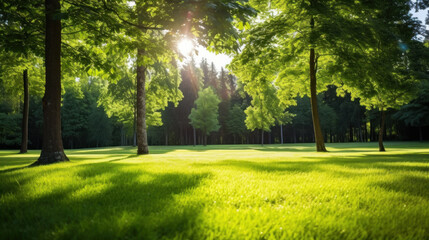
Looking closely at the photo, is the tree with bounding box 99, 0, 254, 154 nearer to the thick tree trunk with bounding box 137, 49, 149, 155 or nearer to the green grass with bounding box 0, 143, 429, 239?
the green grass with bounding box 0, 143, 429, 239

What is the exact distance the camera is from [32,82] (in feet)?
70.0

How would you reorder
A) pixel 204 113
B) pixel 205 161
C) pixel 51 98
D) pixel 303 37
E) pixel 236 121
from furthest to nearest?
pixel 236 121 < pixel 204 113 < pixel 303 37 < pixel 205 161 < pixel 51 98

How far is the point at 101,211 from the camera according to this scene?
9.39 feet

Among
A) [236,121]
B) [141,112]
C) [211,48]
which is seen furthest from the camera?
[236,121]

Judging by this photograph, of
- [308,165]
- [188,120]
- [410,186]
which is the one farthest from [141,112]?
[188,120]

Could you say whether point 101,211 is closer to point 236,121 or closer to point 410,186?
point 410,186

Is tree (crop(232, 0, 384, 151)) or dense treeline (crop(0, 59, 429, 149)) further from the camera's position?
dense treeline (crop(0, 59, 429, 149))

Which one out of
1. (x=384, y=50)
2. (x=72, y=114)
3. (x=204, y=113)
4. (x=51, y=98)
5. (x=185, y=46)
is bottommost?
(x=51, y=98)

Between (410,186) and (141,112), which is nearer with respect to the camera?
(410,186)

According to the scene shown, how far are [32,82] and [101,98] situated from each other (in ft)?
22.8

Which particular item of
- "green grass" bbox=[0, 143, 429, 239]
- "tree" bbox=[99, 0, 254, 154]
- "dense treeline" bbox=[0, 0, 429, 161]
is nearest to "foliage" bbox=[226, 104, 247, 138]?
"dense treeline" bbox=[0, 0, 429, 161]

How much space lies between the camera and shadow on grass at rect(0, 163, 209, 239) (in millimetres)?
2340

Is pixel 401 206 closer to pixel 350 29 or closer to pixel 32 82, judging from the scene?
pixel 350 29

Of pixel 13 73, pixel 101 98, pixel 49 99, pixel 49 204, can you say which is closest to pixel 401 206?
pixel 49 204
